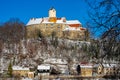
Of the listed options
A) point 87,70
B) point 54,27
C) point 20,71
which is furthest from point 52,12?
point 87,70

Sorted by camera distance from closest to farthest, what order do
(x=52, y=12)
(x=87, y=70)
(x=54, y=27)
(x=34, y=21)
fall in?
(x=87, y=70) → (x=54, y=27) → (x=34, y=21) → (x=52, y=12)

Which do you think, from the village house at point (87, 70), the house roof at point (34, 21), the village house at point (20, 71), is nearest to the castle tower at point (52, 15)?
the house roof at point (34, 21)

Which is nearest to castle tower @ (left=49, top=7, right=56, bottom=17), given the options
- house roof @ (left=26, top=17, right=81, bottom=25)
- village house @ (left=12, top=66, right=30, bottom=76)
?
house roof @ (left=26, top=17, right=81, bottom=25)

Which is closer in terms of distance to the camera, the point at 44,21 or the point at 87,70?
the point at 87,70

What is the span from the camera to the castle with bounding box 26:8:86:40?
64.9m

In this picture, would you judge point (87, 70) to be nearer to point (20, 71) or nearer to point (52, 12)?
point (20, 71)

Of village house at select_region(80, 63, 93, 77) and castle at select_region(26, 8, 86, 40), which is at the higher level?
castle at select_region(26, 8, 86, 40)

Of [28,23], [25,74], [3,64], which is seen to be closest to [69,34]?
[28,23]

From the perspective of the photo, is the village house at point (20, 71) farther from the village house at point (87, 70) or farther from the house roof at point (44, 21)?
the house roof at point (44, 21)

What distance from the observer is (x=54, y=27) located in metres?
68.1

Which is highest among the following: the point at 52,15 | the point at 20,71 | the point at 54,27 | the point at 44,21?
the point at 52,15

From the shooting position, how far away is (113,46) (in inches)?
171

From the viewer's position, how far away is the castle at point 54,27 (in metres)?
64.9

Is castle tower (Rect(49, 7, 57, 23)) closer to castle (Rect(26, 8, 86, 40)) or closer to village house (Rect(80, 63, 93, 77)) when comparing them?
castle (Rect(26, 8, 86, 40))
